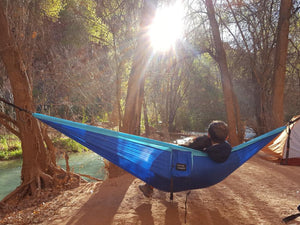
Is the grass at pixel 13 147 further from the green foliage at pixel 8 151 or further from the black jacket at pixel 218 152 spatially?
the black jacket at pixel 218 152

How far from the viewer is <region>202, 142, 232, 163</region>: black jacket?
66.5 inches

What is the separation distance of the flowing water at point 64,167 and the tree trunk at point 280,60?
3969 millimetres

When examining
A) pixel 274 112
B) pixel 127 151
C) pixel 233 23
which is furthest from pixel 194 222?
pixel 233 23

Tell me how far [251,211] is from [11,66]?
287 cm

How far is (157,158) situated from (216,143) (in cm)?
49

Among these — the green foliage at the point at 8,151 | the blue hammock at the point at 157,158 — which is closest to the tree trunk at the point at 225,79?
the blue hammock at the point at 157,158

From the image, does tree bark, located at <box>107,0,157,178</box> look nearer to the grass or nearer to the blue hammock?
the blue hammock

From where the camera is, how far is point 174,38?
5312mm

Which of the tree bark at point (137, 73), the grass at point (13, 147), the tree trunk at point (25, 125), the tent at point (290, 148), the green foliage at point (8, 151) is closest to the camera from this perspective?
the tree trunk at point (25, 125)

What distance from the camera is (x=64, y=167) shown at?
255 inches

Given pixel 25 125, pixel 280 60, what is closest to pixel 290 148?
pixel 280 60

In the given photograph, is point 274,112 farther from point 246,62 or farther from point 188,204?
point 188,204

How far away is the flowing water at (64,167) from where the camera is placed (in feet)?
17.4

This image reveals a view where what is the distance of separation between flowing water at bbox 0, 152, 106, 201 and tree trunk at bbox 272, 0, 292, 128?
3969 mm
